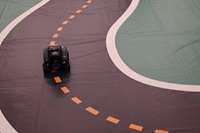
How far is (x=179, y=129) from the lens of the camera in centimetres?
304

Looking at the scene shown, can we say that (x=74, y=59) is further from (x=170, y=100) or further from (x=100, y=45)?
(x=170, y=100)

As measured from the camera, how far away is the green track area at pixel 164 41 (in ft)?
12.7

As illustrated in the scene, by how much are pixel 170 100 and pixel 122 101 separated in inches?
20.7

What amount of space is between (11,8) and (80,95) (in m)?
2.65

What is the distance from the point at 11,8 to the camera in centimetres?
538

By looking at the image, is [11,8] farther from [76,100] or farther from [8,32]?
[76,100]

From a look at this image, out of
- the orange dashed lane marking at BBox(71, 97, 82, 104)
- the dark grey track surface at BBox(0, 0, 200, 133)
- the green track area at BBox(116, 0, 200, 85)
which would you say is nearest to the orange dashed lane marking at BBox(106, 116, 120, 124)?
the dark grey track surface at BBox(0, 0, 200, 133)

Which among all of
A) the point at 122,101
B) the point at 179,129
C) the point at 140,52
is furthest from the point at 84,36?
the point at 179,129

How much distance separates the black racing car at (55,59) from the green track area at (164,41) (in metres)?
0.79

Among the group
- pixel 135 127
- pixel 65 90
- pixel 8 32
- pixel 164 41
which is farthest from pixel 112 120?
pixel 8 32

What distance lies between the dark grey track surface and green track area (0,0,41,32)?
390mm

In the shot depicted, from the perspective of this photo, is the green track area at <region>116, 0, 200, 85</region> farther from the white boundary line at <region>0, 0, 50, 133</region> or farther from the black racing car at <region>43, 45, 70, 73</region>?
the white boundary line at <region>0, 0, 50, 133</region>

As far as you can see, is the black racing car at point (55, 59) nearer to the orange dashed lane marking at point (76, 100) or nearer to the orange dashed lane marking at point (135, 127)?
the orange dashed lane marking at point (76, 100)

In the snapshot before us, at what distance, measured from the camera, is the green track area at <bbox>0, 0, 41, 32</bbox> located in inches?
198
